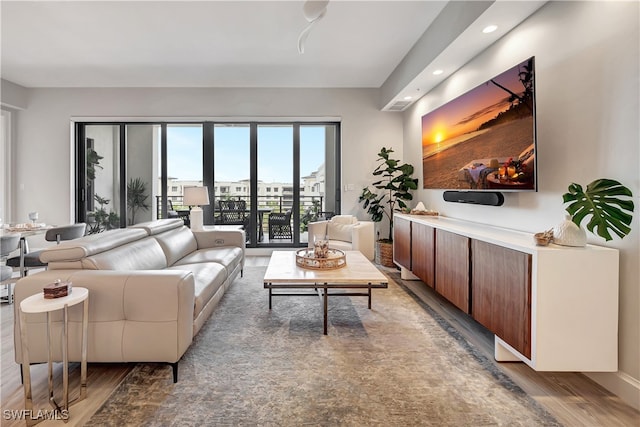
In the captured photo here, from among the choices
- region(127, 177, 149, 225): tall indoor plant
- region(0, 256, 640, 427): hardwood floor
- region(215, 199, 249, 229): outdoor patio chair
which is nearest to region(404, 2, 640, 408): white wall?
region(0, 256, 640, 427): hardwood floor

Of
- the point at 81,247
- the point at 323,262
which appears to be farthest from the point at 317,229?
the point at 81,247

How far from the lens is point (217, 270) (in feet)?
9.00

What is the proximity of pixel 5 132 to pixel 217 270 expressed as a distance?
5.32 m

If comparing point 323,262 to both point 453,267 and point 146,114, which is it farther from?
point 146,114

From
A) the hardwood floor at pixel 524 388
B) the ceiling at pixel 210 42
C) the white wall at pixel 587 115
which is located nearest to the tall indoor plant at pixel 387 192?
the ceiling at pixel 210 42

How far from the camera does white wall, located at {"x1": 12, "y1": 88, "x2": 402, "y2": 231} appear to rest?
17.4 ft

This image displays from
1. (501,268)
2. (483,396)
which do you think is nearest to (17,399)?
(483,396)

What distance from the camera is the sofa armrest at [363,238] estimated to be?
4.24 meters

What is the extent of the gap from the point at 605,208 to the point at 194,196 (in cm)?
417

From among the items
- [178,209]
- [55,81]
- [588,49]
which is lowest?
[178,209]

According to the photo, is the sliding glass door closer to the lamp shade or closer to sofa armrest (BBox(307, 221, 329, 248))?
sofa armrest (BBox(307, 221, 329, 248))

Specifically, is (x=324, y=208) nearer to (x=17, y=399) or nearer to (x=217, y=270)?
(x=217, y=270)

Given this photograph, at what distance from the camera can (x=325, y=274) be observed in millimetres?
2492

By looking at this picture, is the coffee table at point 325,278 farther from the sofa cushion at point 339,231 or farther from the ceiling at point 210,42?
the ceiling at point 210,42
